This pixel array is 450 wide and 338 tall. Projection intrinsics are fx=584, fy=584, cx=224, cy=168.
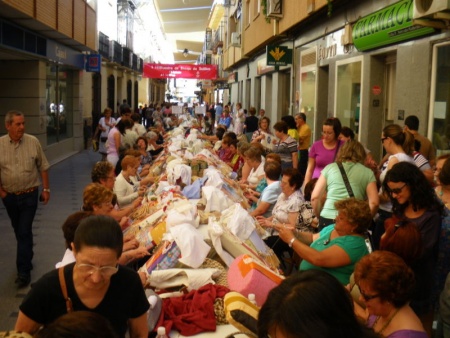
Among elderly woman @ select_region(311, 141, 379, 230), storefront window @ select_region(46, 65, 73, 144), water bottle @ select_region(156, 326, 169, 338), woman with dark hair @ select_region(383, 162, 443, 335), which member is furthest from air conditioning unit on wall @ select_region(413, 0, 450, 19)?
storefront window @ select_region(46, 65, 73, 144)

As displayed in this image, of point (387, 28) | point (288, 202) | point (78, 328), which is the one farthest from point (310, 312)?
point (387, 28)

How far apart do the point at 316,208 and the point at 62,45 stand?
14488 mm

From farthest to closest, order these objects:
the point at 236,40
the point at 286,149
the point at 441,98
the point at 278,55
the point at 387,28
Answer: the point at 236,40, the point at 278,55, the point at 286,149, the point at 387,28, the point at 441,98

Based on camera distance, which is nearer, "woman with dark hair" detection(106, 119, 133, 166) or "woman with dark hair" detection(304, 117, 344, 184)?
"woman with dark hair" detection(304, 117, 344, 184)

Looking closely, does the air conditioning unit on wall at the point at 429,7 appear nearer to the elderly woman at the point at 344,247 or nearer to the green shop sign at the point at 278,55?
the elderly woman at the point at 344,247

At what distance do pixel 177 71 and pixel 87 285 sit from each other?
3446cm

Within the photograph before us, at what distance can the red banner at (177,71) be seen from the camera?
116 feet

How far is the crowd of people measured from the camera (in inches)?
70.5

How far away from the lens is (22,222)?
21.0ft

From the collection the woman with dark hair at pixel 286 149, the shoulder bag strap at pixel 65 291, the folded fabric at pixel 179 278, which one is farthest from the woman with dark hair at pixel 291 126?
the shoulder bag strap at pixel 65 291

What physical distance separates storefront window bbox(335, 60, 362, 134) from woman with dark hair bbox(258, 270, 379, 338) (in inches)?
408

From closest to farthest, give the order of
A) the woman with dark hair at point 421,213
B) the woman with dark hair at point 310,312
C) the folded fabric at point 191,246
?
the woman with dark hair at point 310,312 → the woman with dark hair at point 421,213 → the folded fabric at point 191,246

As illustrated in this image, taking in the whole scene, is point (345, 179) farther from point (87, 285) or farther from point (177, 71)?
point (177, 71)

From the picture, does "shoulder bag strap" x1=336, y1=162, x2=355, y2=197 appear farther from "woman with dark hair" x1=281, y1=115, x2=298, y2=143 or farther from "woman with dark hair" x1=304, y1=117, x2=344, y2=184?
"woman with dark hair" x1=281, y1=115, x2=298, y2=143
